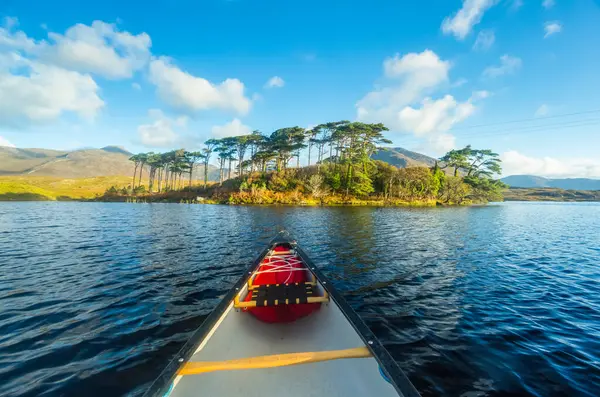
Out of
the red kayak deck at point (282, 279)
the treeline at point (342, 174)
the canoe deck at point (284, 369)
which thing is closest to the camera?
the canoe deck at point (284, 369)

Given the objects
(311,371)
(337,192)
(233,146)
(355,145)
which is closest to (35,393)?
(311,371)

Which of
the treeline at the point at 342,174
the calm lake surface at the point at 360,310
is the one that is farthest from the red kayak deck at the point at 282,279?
the treeline at the point at 342,174

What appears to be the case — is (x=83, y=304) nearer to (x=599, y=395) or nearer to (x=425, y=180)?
(x=599, y=395)

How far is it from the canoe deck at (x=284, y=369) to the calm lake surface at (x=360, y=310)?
4.52 ft

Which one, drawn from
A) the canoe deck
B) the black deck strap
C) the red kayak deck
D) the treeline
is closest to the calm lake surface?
the canoe deck

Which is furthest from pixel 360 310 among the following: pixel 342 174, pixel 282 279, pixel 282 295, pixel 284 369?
pixel 342 174

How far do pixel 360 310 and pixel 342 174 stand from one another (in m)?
63.6

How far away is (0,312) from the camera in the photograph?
6.71m

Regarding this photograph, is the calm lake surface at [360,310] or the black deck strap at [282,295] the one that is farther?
the black deck strap at [282,295]

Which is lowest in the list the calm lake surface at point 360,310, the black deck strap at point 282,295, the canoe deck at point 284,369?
the calm lake surface at point 360,310

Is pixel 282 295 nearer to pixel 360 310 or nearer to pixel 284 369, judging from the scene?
pixel 284 369

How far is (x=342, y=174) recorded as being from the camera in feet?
226

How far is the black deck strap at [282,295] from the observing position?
5.14 meters

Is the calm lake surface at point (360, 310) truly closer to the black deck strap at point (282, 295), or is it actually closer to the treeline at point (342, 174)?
the black deck strap at point (282, 295)
